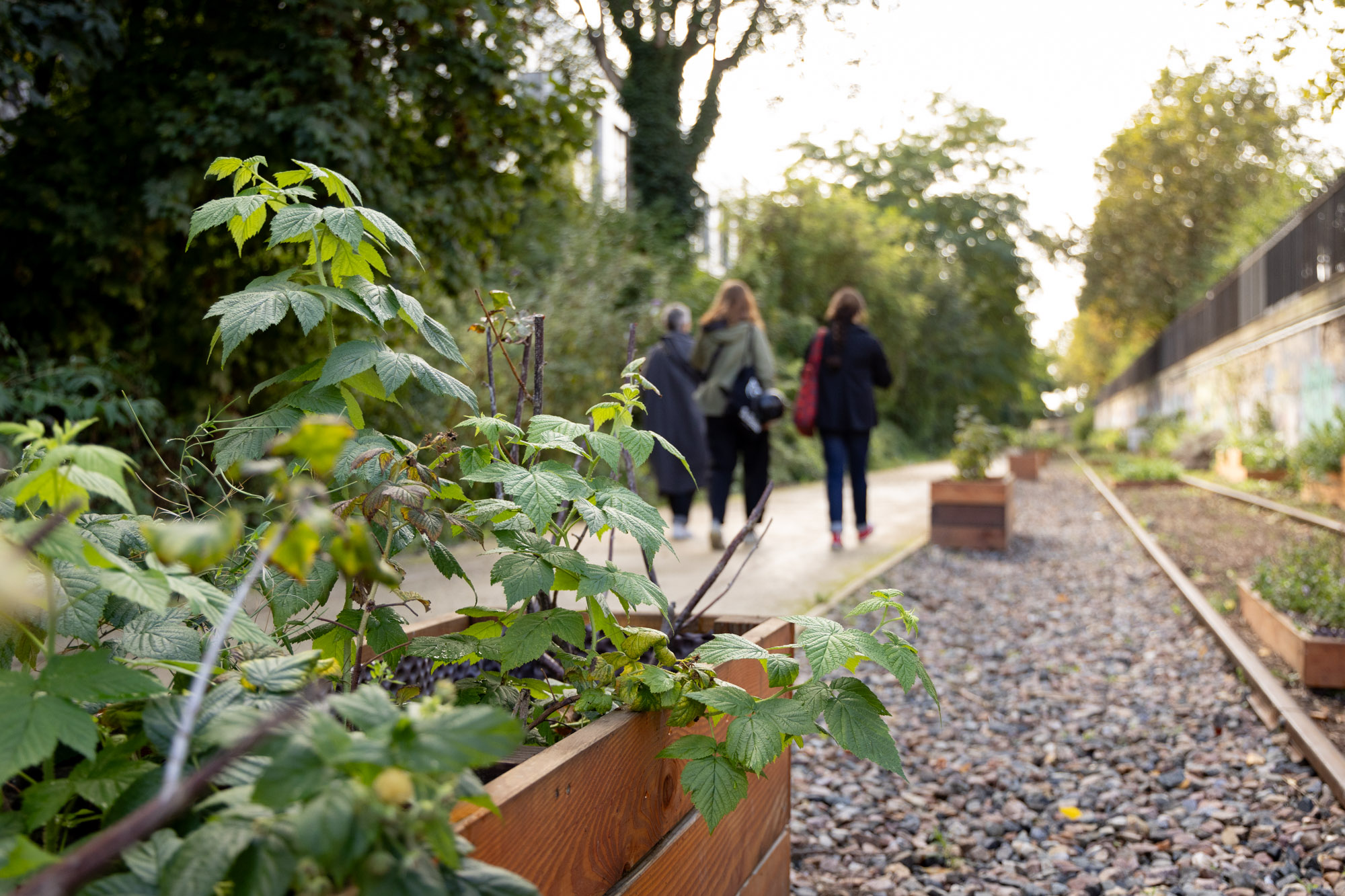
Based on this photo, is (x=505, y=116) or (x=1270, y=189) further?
(x=1270, y=189)

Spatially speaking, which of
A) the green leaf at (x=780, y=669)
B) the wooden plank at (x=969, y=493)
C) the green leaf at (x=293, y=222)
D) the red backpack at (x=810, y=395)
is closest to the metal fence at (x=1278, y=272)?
the wooden plank at (x=969, y=493)

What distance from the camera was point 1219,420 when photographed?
71.3ft

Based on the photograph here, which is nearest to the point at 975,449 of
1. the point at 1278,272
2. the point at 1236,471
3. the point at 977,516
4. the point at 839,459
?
the point at 977,516

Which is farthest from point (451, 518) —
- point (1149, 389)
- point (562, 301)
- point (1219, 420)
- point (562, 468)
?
point (1149, 389)

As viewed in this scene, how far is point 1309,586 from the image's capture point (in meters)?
4.94

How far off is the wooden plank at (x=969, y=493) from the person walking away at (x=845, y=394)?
1.00 metres

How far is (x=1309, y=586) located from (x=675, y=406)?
4.50 m

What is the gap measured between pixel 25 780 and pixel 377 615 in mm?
508

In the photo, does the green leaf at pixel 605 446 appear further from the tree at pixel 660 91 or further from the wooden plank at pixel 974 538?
the tree at pixel 660 91

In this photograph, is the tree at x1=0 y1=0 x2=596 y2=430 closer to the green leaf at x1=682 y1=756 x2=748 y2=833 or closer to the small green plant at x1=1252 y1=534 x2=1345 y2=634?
the green leaf at x1=682 y1=756 x2=748 y2=833

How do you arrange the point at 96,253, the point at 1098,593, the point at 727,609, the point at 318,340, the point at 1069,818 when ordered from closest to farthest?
the point at 1069,818, the point at 727,609, the point at 96,253, the point at 1098,593, the point at 318,340

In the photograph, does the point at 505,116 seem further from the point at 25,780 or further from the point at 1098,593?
the point at 25,780

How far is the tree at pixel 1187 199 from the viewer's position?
93.2 feet

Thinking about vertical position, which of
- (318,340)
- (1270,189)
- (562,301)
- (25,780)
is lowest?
(25,780)
